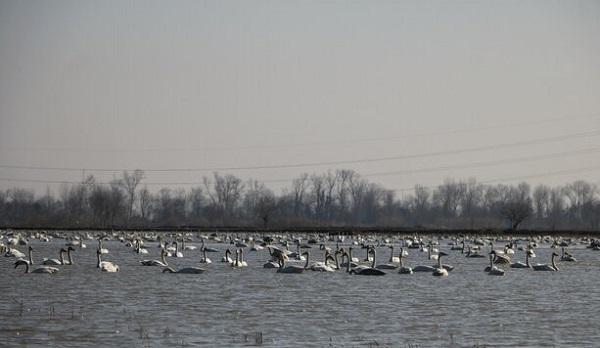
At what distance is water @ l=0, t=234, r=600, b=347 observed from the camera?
17016mm

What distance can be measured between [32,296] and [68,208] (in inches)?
4601

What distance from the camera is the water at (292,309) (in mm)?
17016

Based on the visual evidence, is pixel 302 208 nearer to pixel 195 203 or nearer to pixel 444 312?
pixel 195 203

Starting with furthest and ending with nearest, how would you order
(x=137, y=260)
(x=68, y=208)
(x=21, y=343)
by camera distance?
(x=68, y=208) → (x=137, y=260) → (x=21, y=343)

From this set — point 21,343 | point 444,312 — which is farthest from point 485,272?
point 21,343

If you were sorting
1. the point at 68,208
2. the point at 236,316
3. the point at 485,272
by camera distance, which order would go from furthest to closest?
the point at 68,208 < the point at 485,272 < the point at 236,316

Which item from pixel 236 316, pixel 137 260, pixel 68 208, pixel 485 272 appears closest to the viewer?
pixel 236 316

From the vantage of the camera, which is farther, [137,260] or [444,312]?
[137,260]

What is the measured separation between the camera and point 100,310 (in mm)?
20828

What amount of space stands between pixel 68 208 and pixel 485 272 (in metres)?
109

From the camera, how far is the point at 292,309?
70.8ft

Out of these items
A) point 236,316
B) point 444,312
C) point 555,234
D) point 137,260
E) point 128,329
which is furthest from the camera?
point 555,234

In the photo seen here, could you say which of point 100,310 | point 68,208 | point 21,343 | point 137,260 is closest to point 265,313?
point 100,310

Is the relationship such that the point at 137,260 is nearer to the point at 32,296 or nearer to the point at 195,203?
the point at 32,296
